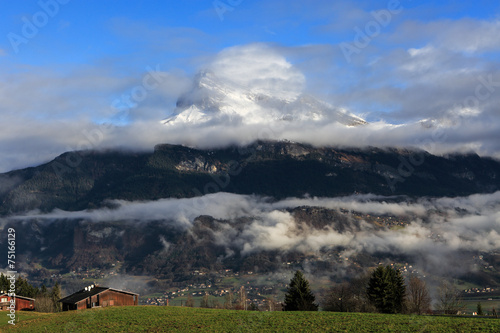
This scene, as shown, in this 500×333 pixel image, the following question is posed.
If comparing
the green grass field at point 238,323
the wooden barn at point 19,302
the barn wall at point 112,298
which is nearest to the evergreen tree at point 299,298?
the green grass field at point 238,323

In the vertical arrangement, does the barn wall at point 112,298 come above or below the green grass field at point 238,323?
below

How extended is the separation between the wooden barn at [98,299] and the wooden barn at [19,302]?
22.8 m

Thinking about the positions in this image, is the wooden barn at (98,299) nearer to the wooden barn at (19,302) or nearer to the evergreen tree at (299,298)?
the wooden barn at (19,302)

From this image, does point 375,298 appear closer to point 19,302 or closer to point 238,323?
point 238,323

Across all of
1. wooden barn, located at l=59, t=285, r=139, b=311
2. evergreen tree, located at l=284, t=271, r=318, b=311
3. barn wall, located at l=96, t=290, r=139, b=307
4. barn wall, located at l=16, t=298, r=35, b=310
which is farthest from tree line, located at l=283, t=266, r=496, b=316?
barn wall, located at l=16, t=298, r=35, b=310

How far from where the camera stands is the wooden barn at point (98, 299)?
147500mm

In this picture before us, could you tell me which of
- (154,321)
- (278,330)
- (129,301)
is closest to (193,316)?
(154,321)

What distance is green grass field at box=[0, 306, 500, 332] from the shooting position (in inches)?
3145

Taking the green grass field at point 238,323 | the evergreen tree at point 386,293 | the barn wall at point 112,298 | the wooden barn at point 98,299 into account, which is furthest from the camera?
the barn wall at point 112,298

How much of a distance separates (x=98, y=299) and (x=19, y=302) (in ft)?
118

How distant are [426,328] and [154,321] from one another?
162ft

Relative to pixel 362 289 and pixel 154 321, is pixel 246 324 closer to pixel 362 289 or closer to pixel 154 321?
pixel 154 321

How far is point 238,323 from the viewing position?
9069 centimetres

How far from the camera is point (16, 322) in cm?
11175
